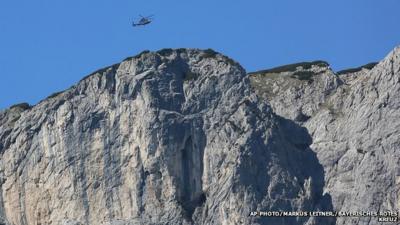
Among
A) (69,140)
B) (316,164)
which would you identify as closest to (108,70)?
(69,140)

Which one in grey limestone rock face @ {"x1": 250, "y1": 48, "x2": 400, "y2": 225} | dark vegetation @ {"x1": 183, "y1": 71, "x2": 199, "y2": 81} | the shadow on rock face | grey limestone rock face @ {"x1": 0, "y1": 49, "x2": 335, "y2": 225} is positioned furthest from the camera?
dark vegetation @ {"x1": 183, "y1": 71, "x2": 199, "y2": 81}

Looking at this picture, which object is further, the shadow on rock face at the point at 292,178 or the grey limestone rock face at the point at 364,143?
the grey limestone rock face at the point at 364,143

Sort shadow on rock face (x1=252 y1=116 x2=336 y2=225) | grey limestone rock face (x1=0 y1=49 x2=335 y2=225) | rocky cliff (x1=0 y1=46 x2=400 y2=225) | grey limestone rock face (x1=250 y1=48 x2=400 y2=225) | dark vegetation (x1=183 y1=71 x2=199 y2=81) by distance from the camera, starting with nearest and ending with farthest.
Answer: shadow on rock face (x1=252 y1=116 x2=336 y2=225) < grey limestone rock face (x1=250 y1=48 x2=400 y2=225) < rocky cliff (x1=0 y1=46 x2=400 y2=225) < grey limestone rock face (x1=0 y1=49 x2=335 y2=225) < dark vegetation (x1=183 y1=71 x2=199 y2=81)

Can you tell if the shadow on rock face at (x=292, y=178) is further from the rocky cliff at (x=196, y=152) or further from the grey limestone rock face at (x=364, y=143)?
the grey limestone rock face at (x=364, y=143)

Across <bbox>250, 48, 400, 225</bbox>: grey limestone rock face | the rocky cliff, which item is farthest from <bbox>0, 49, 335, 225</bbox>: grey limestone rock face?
<bbox>250, 48, 400, 225</bbox>: grey limestone rock face

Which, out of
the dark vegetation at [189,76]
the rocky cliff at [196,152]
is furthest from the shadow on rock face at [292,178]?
the dark vegetation at [189,76]

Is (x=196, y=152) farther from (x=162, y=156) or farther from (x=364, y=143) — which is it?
(x=364, y=143)

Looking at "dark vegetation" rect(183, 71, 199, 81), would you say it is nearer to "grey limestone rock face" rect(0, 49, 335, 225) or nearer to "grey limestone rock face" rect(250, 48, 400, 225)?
"grey limestone rock face" rect(0, 49, 335, 225)

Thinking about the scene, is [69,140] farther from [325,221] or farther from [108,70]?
[325,221]
